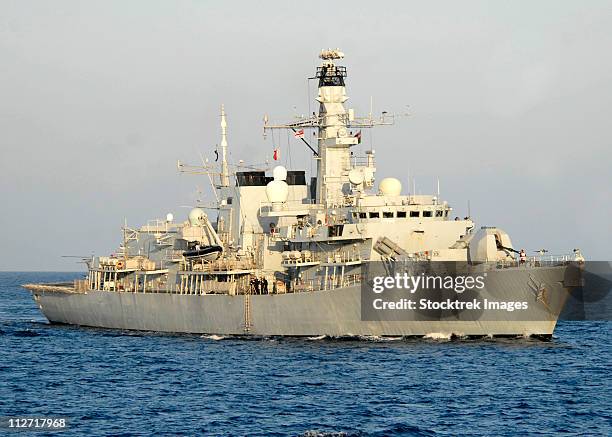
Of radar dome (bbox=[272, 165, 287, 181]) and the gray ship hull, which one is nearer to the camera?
the gray ship hull

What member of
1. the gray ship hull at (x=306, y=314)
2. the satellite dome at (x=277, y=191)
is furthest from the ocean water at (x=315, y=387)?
the satellite dome at (x=277, y=191)

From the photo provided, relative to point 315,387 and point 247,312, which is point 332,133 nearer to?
point 247,312

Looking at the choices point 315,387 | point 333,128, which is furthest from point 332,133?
point 315,387

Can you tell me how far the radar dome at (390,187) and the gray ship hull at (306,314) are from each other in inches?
229

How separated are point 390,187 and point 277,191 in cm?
602

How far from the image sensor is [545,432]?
26047mm

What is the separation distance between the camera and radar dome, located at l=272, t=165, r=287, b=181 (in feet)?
161

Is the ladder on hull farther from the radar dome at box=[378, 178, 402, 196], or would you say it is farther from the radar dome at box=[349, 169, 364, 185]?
the radar dome at box=[378, 178, 402, 196]

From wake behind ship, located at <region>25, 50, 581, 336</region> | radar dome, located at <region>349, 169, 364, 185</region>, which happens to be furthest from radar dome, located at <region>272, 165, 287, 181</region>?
radar dome, located at <region>349, 169, 364, 185</region>

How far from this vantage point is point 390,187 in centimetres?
4438

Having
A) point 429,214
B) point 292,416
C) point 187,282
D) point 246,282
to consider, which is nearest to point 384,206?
point 429,214

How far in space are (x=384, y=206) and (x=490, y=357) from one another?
865cm

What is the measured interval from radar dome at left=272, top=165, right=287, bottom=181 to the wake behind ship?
0.19 feet

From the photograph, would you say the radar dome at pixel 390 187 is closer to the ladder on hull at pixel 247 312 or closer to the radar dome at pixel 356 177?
the radar dome at pixel 356 177
